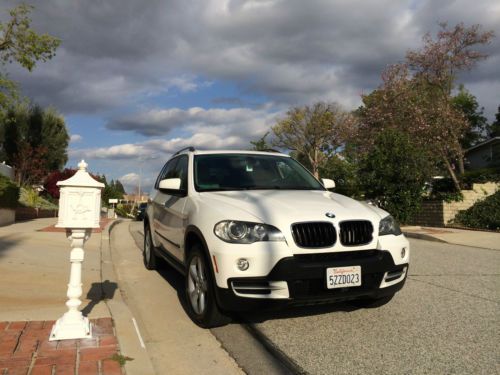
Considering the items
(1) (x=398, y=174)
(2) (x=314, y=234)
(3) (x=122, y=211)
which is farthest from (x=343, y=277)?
(3) (x=122, y=211)

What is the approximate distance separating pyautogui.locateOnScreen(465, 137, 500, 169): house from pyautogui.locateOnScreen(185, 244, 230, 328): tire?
2886 cm

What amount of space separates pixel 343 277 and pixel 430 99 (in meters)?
22.2

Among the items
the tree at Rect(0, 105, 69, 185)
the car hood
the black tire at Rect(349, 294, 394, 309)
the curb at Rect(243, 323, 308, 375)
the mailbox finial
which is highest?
the tree at Rect(0, 105, 69, 185)

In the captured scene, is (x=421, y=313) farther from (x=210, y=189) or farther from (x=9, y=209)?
(x=9, y=209)

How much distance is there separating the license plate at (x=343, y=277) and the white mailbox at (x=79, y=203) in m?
1.99

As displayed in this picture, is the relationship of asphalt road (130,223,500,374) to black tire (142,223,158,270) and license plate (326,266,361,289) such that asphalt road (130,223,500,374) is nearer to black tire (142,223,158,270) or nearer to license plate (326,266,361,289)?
license plate (326,266,361,289)

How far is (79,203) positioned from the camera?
374 cm

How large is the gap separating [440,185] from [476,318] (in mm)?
19006

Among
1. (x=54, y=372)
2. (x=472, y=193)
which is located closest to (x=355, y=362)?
(x=54, y=372)

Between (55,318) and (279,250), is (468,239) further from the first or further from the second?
(55,318)

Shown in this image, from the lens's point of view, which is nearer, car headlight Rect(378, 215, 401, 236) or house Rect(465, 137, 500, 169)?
car headlight Rect(378, 215, 401, 236)

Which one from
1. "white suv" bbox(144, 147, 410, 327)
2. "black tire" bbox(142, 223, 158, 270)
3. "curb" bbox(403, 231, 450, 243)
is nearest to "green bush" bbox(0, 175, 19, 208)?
"black tire" bbox(142, 223, 158, 270)

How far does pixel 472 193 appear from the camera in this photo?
19.2 m

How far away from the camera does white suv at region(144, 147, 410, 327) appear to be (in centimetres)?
371
